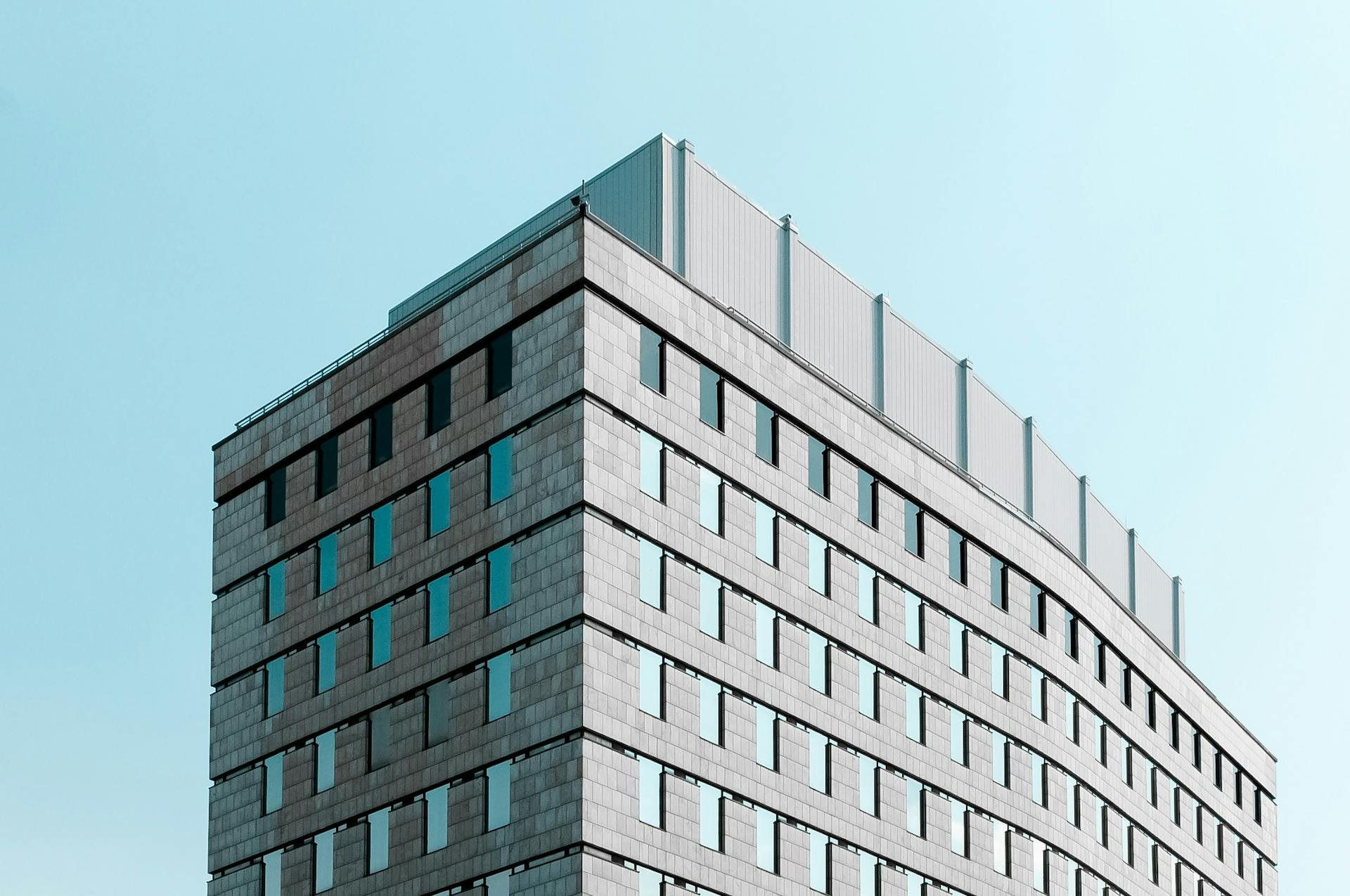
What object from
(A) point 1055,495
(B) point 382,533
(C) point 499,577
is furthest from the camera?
(A) point 1055,495

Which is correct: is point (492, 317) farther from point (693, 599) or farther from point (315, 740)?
point (315, 740)

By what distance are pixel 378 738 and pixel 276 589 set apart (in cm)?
859

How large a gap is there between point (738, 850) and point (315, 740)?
14.5m

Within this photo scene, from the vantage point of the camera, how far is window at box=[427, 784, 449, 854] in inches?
2302

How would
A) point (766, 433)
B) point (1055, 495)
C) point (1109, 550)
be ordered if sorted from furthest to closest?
Answer: point (1109, 550) → point (1055, 495) → point (766, 433)

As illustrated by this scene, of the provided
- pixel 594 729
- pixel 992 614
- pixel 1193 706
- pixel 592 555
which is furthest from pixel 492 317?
pixel 1193 706

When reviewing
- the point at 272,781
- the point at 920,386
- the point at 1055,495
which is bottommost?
the point at 272,781

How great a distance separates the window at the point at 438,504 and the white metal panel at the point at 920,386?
18.1 m

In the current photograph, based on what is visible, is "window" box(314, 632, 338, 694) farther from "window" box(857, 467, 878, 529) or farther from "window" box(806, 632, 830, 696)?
"window" box(857, 467, 878, 529)

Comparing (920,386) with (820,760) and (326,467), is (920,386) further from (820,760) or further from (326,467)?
(326,467)

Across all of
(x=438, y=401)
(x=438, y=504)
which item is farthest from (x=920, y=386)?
(x=438, y=504)

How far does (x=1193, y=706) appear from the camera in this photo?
9419 cm

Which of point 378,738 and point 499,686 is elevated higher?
point 499,686

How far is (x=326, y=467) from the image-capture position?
2643 inches
